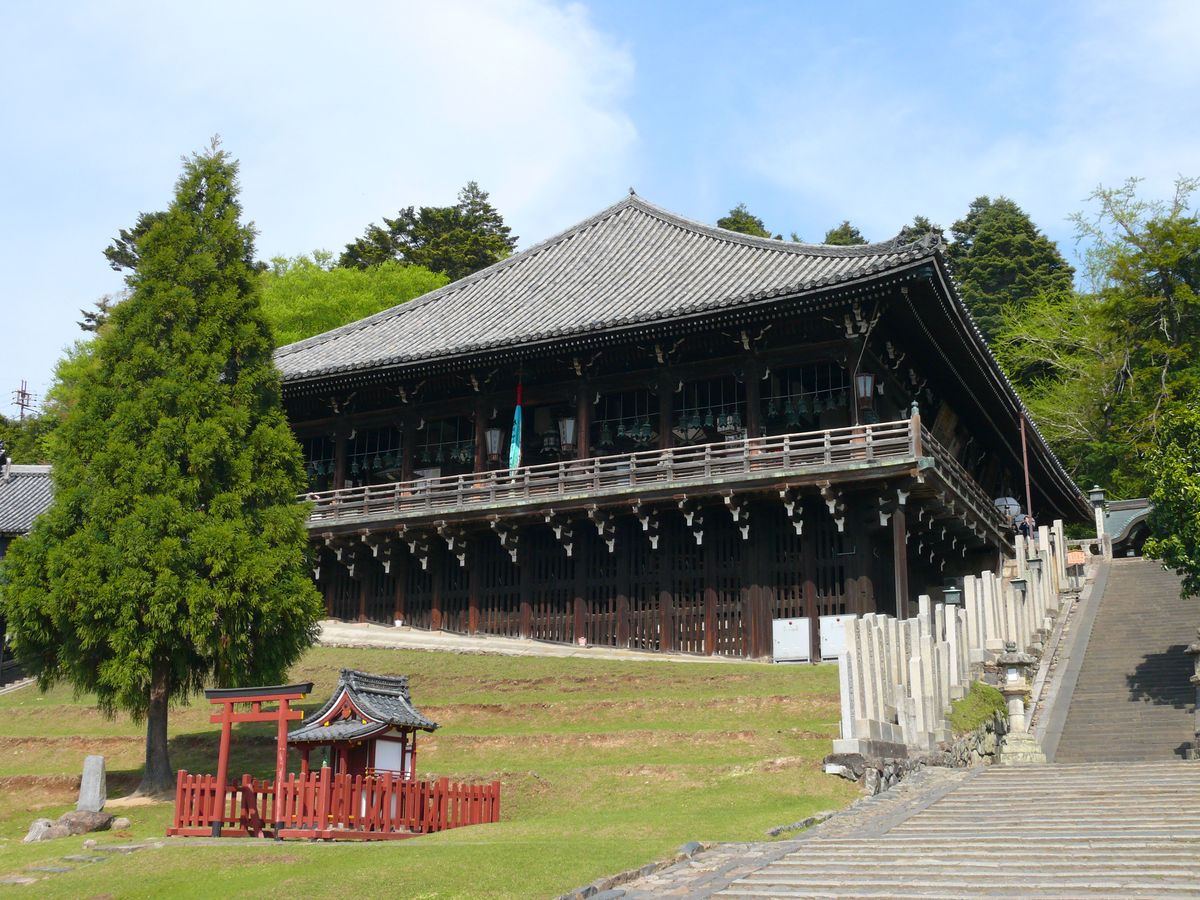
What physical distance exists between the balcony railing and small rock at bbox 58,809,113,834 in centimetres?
1154

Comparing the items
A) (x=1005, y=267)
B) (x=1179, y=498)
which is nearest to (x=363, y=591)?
(x=1179, y=498)

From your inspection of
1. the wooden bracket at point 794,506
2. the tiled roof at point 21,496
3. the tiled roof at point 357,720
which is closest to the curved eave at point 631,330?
the wooden bracket at point 794,506

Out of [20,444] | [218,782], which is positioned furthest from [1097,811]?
[20,444]

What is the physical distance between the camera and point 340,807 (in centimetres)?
1498

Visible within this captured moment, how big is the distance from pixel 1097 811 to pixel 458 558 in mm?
22385

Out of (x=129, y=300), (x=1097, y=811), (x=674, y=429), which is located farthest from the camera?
(x=674, y=429)

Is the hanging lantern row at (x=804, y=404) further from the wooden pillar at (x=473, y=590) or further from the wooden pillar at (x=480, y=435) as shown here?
the wooden pillar at (x=473, y=590)

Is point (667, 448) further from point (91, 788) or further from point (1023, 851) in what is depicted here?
point (1023, 851)

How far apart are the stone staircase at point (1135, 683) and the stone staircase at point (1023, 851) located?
6229 millimetres

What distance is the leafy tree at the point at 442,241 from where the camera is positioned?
68.1 meters

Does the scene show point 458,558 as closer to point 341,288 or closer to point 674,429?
point 674,429

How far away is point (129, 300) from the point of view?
2184 centimetres

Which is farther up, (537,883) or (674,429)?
(674,429)

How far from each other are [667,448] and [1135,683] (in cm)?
1209
